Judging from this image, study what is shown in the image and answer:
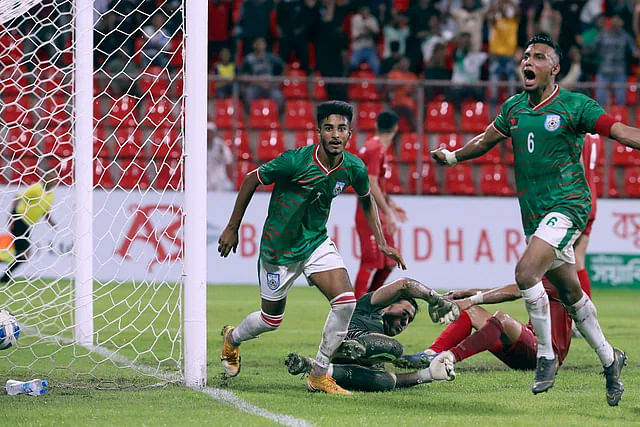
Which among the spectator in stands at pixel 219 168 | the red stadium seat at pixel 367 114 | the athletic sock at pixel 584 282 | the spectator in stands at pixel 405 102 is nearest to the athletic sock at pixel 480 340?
the athletic sock at pixel 584 282

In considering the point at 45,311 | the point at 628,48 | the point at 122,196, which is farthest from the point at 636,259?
the point at 45,311

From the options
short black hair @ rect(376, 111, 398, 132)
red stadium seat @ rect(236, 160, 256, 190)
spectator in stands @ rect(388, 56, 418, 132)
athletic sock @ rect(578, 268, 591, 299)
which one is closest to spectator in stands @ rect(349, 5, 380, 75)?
spectator in stands @ rect(388, 56, 418, 132)

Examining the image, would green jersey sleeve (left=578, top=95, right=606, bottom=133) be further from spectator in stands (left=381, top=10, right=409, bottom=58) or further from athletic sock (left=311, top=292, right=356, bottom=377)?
spectator in stands (left=381, top=10, right=409, bottom=58)

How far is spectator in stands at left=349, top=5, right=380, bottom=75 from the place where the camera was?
18172 mm

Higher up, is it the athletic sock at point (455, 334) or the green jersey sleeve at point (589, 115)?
the green jersey sleeve at point (589, 115)

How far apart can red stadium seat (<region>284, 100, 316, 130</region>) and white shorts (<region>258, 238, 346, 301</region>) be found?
989 centimetres

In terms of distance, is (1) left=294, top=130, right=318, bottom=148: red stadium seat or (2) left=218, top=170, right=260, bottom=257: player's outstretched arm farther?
(1) left=294, top=130, right=318, bottom=148: red stadium seat

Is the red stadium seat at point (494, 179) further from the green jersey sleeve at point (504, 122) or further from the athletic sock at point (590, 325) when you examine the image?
the athletic sock at point (590, 325)

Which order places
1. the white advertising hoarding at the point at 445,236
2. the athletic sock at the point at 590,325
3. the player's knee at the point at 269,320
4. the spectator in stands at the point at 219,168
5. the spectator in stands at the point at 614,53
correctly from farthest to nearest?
the spectator in stands at the point at 614,53 → the spectator in stands at the point at 219,168 → the white advertising hoarding at the point at 445,236 → the player's knee at the point at 269,320 → the athletic sock at the point at 590,325

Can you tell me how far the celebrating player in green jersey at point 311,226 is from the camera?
21.4 feet

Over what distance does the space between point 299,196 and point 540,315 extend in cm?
174

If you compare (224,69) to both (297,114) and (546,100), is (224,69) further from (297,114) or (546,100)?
(546,100)

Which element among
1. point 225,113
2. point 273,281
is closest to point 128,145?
point 225,113

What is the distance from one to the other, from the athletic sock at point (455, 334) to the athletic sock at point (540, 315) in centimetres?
117
